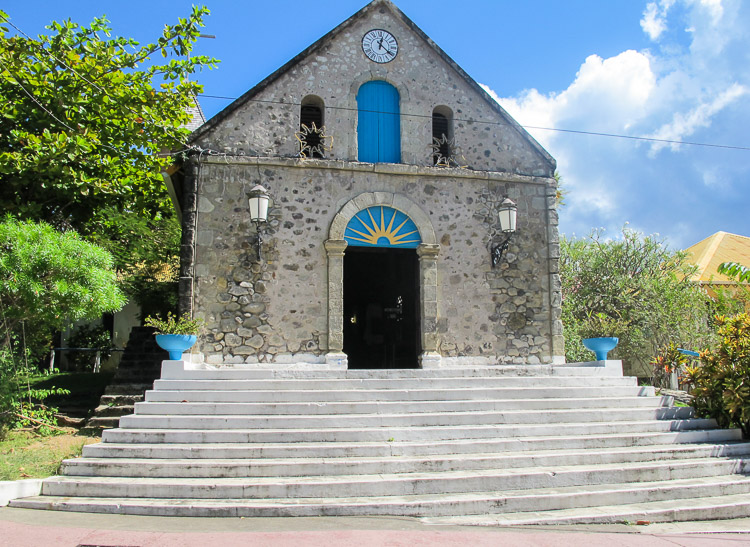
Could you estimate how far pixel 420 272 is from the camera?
9.98 meters

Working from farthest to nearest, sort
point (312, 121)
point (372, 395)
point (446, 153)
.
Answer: point (446, 153) → point (312, 121) → point (372, 395)

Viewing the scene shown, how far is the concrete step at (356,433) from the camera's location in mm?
6422

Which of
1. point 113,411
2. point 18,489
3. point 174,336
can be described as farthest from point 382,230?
point 18,489

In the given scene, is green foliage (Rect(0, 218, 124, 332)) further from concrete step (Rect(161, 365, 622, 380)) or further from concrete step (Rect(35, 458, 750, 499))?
concrete step (Rect(35, 458, 750, 499))

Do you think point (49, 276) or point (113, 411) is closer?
point (49, 276)

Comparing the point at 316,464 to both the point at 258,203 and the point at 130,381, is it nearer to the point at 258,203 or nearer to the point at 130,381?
the point at 258,203

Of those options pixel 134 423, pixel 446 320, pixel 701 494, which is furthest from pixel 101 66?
pixel 701 494

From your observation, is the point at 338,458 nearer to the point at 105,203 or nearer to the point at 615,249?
the point at 105,203

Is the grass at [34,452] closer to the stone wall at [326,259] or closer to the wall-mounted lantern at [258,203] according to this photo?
the stone wall at [326,259]

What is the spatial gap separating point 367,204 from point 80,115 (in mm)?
5422

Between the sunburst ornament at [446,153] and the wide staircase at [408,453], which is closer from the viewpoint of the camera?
the wide staircase at [408,453]

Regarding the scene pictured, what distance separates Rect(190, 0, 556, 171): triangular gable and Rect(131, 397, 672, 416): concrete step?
15.8ft

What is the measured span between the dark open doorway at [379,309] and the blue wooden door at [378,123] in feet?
10.2

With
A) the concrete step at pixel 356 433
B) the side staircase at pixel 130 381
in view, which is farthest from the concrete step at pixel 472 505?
the side staircase at pixel 130 381
